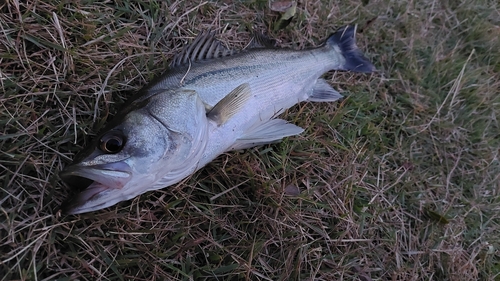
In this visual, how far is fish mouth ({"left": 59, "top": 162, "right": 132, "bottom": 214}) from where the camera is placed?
6.87ft

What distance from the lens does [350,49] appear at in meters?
3.69

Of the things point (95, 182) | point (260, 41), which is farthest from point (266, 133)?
point (95, 182)

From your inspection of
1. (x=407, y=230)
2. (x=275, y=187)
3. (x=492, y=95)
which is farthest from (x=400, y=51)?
(x=275, y=187)

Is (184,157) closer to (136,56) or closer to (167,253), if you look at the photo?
(167,253)

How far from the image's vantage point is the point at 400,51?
4.12 metres

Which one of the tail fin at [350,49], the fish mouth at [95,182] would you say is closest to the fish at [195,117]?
the fish mouth at [95,182]

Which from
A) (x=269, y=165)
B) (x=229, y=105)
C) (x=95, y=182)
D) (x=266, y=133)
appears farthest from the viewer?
(x=269, y=165)

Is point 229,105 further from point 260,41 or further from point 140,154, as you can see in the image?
point 260,41

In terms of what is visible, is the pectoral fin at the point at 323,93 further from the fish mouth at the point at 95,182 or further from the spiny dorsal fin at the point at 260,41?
the fish mouth at the point at 95,182

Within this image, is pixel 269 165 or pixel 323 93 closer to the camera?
pixel 269 165

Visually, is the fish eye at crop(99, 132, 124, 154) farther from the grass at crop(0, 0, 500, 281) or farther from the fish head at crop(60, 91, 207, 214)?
the grass at crop(0, 0, 500, 281)

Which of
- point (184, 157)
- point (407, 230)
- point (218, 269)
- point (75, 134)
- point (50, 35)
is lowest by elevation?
point (407, 230)

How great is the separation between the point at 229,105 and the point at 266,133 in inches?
15.0

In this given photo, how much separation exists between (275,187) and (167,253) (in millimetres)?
902
